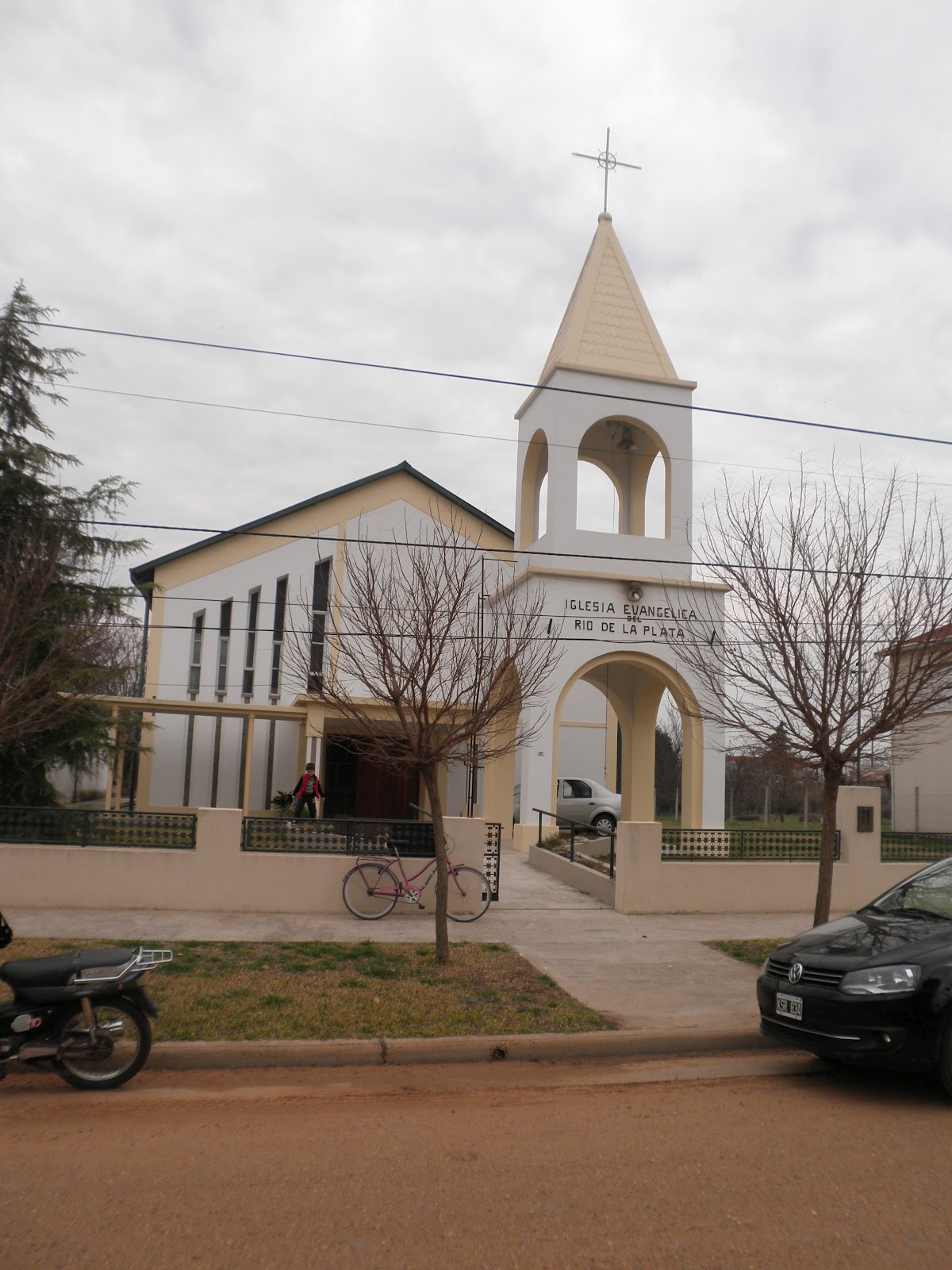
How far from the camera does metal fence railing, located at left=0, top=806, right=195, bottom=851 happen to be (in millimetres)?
12273

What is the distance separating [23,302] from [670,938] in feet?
53.4

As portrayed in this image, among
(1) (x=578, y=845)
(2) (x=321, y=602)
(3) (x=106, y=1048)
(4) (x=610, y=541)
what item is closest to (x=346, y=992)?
(3) (x=106, y=1048)

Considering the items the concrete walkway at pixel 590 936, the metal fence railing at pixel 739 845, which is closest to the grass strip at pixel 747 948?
the concrete walkway at pixel 590 936

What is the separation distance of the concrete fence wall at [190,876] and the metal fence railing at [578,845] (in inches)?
134

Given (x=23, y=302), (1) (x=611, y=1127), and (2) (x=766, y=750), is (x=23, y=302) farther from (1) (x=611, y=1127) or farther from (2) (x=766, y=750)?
(1) (x=611, y=1127)

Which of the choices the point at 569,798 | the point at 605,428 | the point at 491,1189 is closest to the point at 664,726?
the point at 569,798

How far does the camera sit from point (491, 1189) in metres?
4.71

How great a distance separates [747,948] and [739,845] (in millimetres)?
3016

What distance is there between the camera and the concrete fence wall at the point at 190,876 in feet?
39.4

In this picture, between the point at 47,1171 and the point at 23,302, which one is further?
the point at 23,302

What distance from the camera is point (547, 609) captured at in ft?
61.8

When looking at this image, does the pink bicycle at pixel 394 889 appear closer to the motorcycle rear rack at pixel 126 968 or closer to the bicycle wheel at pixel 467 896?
the bicycle wheel at pixel 467 896

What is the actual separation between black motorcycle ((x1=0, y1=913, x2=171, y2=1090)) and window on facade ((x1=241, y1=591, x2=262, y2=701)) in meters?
19.1

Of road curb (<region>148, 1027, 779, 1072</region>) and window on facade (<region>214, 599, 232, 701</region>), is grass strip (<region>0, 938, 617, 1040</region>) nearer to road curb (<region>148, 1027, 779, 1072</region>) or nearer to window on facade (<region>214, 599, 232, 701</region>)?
road curb (<region>148, 1027, 779, 1072</region>)
